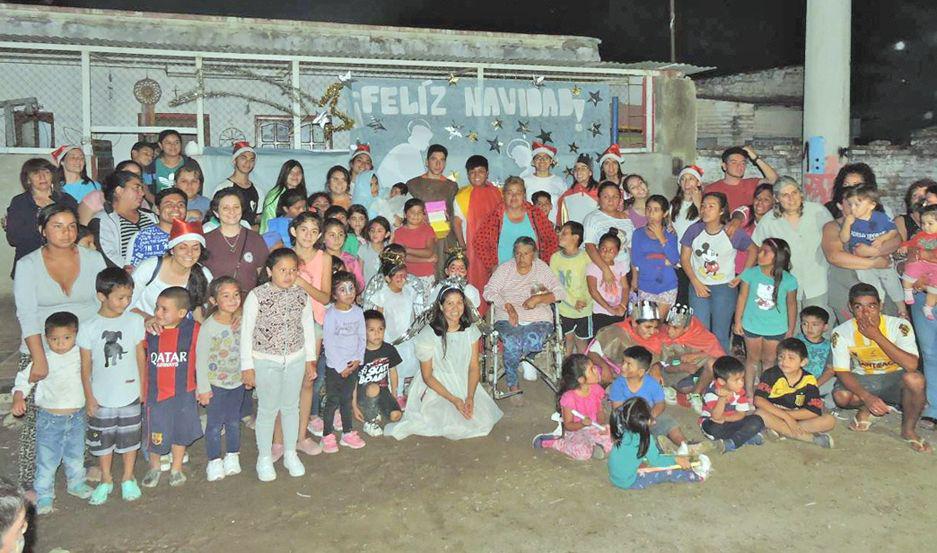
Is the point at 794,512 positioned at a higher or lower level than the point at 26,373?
lower

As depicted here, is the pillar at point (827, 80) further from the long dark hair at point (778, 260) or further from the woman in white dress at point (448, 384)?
the woman in white dress at point (448, 384)

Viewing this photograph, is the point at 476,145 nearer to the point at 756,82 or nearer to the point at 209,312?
the point at 209,312

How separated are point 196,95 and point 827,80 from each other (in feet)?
33.5

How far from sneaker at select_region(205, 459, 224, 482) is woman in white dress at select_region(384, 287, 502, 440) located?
44.4 inches

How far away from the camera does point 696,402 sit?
577 cm

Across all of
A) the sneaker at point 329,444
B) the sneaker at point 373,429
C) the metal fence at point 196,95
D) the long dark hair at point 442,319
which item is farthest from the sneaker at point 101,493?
the metal fence at point 196,95

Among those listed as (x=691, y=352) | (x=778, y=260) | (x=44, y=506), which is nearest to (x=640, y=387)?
(x=691, y=352)

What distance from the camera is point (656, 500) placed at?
13.7 feet

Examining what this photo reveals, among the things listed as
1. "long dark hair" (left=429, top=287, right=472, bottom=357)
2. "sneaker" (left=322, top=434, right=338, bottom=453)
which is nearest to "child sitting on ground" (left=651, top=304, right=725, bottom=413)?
Result: "long dark hair" (left=429, top=287, right=472, bottom=357)

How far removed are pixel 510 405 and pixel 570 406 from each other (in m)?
0.89

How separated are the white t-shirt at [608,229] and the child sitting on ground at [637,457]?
2181mm

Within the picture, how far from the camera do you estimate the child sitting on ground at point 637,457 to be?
4.27 metres

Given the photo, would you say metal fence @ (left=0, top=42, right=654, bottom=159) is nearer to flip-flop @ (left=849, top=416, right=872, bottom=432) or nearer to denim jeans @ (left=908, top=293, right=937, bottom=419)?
denim jeans @ (left=908, top=293, right=937, bottom=419)

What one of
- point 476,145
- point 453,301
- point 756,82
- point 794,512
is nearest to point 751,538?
point 794,512
